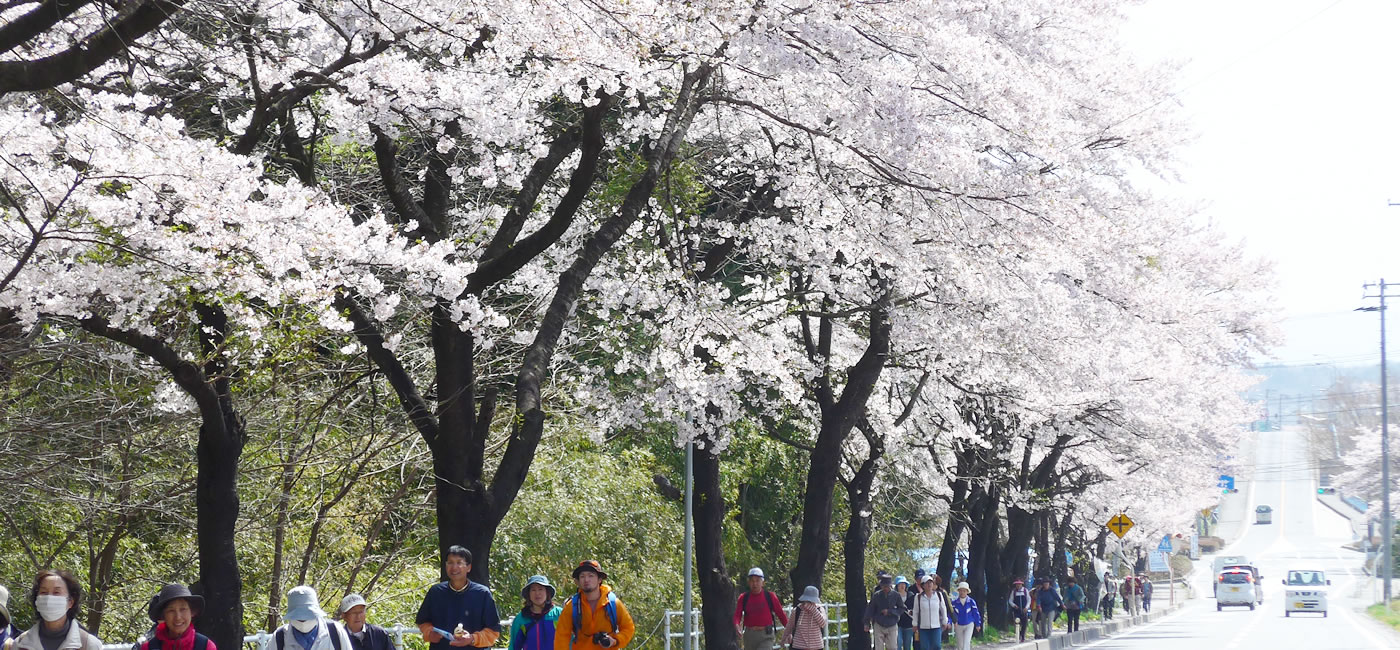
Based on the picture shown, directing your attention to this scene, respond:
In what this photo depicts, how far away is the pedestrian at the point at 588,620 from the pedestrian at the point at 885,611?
10236 mm

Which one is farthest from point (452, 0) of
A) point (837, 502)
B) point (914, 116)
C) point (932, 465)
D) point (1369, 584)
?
point (1369, 584)

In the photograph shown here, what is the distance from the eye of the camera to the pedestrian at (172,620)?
7.42m

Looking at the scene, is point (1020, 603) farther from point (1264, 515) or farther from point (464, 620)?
point (1264, 515)

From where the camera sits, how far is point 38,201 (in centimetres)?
828

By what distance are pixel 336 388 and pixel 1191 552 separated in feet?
400

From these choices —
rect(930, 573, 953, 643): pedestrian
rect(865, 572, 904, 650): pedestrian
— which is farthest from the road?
rect(865, 572, 904, 650): pedestrian

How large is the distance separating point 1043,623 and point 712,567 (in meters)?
19.0

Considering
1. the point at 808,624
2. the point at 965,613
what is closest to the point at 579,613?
the point at 808,624

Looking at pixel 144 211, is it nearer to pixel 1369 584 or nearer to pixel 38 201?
pixel 38 201

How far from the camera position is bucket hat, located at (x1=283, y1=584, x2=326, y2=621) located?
7.93m

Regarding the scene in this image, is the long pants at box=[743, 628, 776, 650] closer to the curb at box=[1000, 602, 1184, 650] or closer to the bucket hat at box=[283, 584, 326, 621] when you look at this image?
the bucket hat at box=[283, 584, 326, 621]

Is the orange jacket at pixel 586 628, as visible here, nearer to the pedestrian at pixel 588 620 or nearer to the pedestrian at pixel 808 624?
the pedestrian at pixel 588 620

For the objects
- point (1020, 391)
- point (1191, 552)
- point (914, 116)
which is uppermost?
point (914, 116)

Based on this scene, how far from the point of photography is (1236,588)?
62.6 meters
